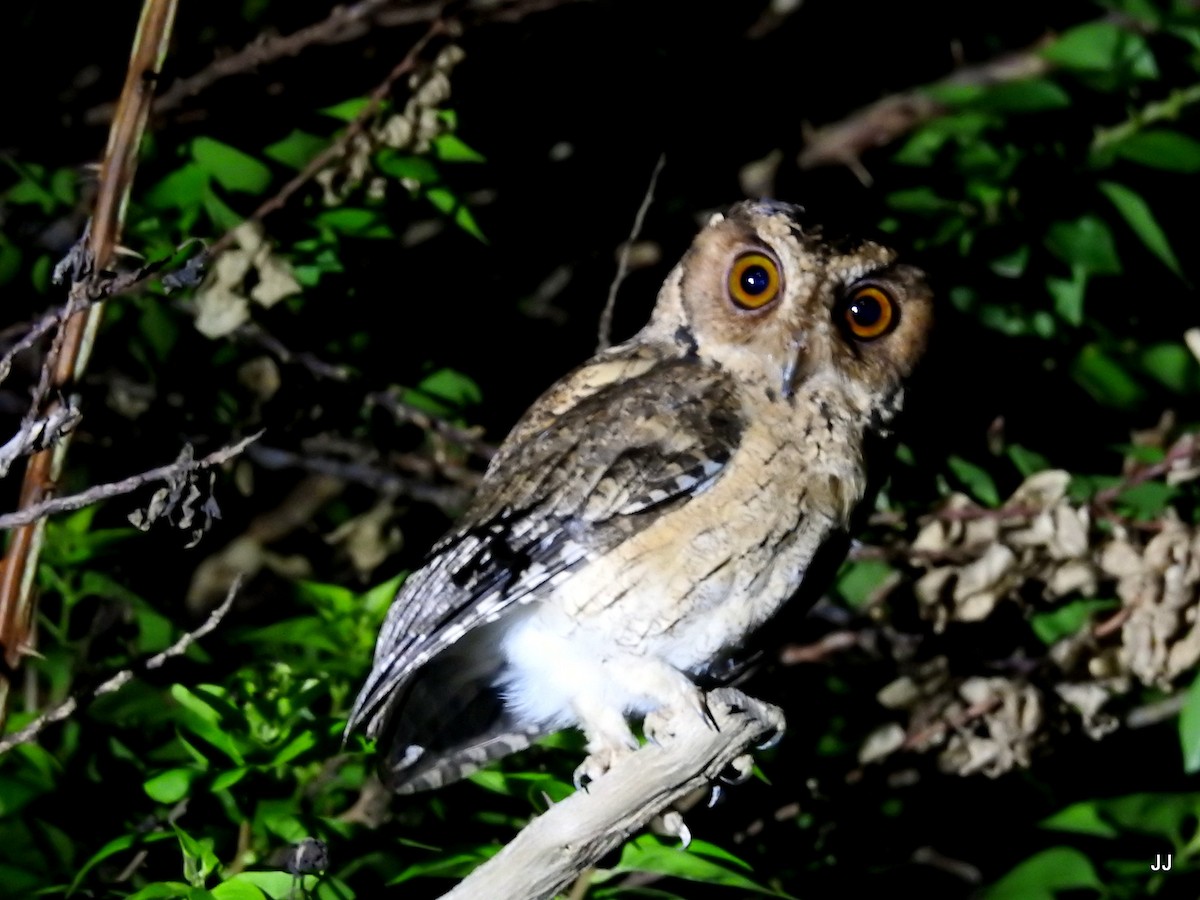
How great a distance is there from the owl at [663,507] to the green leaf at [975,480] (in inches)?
20.4

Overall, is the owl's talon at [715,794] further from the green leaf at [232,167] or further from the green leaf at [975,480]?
the green leaf at [232,167]

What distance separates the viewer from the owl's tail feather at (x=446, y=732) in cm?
193

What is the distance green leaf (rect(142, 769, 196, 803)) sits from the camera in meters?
1.51

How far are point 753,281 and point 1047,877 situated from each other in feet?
3.25

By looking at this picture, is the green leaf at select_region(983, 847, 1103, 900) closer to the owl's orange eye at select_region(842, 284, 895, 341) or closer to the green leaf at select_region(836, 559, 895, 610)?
the green leaf at select_region(836, 559, 895, 610)

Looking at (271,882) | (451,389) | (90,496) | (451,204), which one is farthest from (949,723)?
(90,496)

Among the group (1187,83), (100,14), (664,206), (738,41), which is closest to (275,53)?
(100,14)

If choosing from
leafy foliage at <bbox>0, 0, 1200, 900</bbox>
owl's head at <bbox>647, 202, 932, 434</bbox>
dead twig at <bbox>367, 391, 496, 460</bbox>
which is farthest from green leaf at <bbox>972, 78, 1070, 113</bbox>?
dead twig at <bbox>367, 391, 496, 460</bbox>

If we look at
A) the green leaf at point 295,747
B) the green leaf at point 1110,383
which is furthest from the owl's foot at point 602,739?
the green leaf at point 1110,383

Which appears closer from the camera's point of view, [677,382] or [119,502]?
[677,382]

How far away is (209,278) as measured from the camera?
204 centimetres

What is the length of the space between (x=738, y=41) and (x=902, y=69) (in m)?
0.44

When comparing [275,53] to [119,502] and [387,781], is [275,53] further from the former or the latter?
[387,781]

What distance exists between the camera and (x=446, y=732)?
2.02 metres
